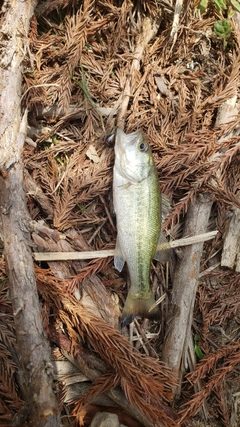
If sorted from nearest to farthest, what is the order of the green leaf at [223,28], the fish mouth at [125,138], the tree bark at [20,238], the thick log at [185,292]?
1. the tree bark at [20,238]
2. the fish mouth at [125,138]
3. the thick log at [185,292]
4. the green leaf at [223,28]

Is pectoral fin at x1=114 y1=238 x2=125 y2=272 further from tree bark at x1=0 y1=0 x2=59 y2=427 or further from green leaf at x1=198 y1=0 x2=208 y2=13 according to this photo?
green leaf at x1=198 y1=0 x2=208 y2=13

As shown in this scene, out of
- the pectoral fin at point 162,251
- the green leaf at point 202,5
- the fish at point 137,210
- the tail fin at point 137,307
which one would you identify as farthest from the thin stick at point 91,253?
the green leaf at point 202,5

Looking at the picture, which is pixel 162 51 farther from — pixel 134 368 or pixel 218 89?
pixel 134 368

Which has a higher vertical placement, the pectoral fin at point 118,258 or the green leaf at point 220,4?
the green leaf at point 220,4

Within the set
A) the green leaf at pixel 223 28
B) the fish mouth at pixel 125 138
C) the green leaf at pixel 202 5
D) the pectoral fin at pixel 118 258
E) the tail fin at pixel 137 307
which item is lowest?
the tail fin at pixel 137 307

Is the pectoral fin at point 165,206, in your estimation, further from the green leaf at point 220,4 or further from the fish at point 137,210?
the green leaf at point 220,4

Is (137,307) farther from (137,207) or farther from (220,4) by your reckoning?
(220,4)

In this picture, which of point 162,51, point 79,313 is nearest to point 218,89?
point 162,51

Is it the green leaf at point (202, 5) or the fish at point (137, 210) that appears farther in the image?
the green leaf at point (202, 5)

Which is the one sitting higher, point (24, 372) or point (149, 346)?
point (24, 372)
